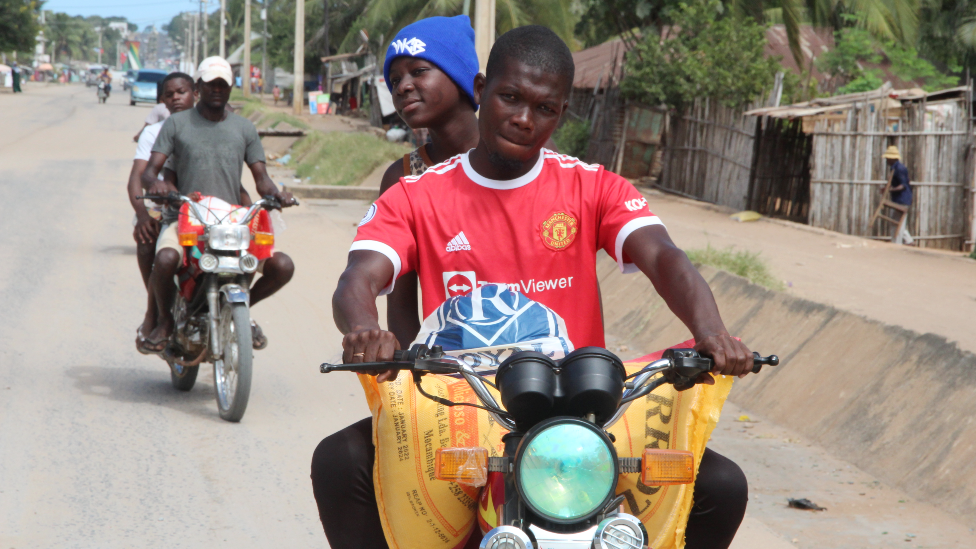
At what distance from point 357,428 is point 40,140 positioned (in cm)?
2521

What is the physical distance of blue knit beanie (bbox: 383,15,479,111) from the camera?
10.2ft

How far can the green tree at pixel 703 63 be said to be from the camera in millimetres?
16359

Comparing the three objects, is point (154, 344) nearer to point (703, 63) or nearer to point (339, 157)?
point (703, 63)

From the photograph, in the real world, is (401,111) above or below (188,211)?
above

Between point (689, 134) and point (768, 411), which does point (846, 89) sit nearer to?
point (689, 134)

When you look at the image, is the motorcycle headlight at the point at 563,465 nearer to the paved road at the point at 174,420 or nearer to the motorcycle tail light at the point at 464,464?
the motorcycle tail light at the point at 464,464

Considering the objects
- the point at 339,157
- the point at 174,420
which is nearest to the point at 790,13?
→ the point at 339,157

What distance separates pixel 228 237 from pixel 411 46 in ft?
8.59

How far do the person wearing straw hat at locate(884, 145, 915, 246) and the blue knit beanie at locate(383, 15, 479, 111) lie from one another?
36.6ft

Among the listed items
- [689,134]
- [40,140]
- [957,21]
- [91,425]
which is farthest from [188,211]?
[957,21]

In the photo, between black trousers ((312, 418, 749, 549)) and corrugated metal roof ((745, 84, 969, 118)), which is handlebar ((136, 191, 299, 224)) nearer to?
black trousers ((312, 418, 749, 549))

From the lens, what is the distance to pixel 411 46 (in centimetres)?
311

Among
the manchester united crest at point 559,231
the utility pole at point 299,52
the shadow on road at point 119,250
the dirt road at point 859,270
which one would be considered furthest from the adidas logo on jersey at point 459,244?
the utility pole at point 299,52

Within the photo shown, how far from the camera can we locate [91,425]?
5137 millimetres
